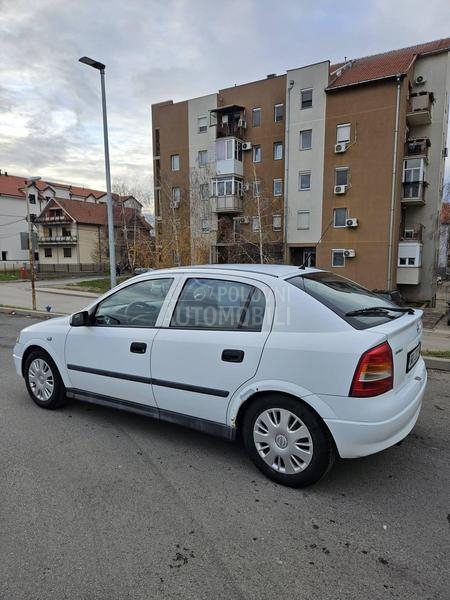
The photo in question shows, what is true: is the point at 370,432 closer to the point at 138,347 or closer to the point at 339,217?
the point at 138,347

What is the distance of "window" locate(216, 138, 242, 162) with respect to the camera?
26812mm

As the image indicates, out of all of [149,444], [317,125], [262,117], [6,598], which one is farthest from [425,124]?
[6,598]

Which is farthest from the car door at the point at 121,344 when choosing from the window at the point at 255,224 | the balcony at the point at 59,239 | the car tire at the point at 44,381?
the balcony at the point at 59,239

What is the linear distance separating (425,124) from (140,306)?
26673 millimetres

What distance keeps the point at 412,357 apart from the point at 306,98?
81.5 feet

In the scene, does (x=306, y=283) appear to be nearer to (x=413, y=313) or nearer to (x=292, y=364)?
(x=292, y=364)

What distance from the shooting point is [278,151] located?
26562 mm

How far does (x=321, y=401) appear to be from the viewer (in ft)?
8.81

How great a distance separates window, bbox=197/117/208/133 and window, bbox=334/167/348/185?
35.0 feet

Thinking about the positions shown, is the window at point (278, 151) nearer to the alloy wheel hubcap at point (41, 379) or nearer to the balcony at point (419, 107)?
the balcony at point (419, 107)

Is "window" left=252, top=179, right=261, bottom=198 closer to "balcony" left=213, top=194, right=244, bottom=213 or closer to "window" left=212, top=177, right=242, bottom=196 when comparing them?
"window" left=212, top=177, right=242, bottom=196

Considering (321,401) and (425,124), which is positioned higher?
(425,124)

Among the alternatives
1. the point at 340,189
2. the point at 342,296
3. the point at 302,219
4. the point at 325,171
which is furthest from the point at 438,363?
the point at 325,171

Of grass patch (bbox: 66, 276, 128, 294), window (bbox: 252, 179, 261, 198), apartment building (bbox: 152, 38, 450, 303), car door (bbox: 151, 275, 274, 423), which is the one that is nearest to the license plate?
car door (bbox: 151, 275, 274, 423)
